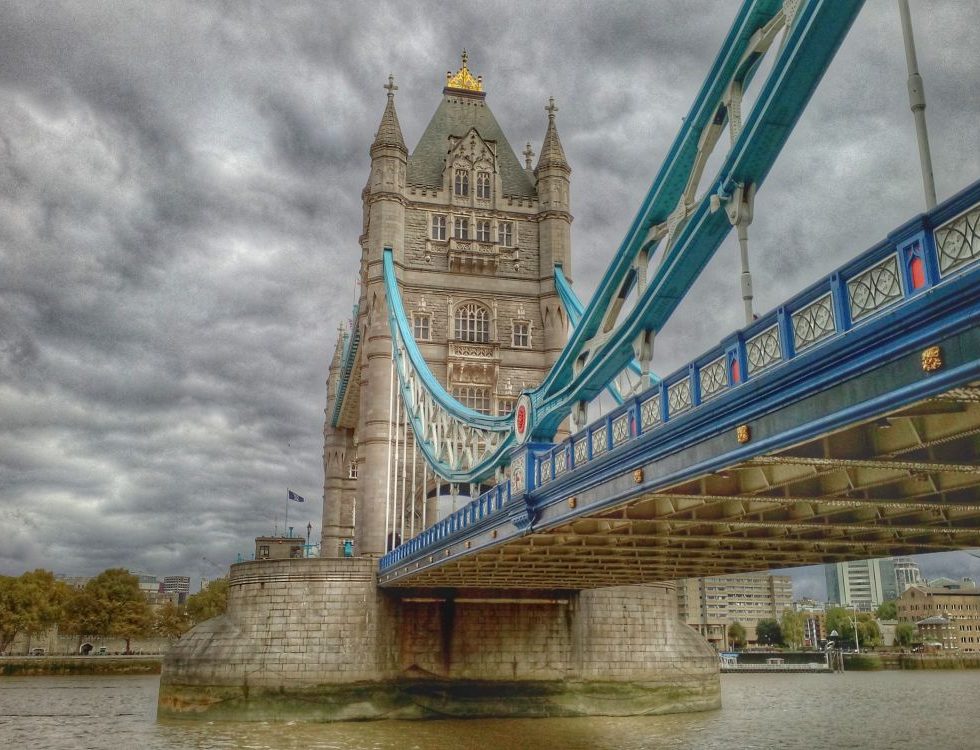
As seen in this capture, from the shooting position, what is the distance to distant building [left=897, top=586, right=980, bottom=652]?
101188 mm

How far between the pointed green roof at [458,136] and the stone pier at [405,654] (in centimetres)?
1728

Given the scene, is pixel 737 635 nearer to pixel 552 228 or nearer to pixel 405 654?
pixel 552 228

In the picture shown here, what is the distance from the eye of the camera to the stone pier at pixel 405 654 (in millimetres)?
25625

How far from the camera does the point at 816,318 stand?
7.26 meters

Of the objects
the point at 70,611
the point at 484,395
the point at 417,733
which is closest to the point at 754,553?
the point at 417,733

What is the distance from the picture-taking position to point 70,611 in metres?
59.9

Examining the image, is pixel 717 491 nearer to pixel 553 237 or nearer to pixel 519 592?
pixel 519 592

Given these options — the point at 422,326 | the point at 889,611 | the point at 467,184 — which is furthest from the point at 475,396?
the point at 889,611

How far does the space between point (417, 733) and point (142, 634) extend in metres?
47.2

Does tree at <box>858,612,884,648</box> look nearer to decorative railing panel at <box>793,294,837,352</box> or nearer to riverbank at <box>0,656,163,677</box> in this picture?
riverbank at <box>0,656,163,677</box>

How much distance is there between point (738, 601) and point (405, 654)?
11885 centimetres

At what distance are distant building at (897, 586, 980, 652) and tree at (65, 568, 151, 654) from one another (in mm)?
81493

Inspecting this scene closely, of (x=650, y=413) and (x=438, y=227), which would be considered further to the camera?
(x=438, y=227)

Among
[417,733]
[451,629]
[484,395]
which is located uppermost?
[484,395]
